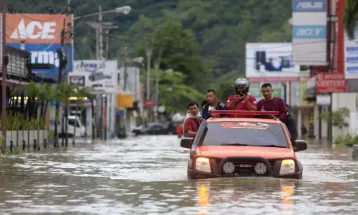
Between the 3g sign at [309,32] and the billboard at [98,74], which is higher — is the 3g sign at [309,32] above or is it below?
above

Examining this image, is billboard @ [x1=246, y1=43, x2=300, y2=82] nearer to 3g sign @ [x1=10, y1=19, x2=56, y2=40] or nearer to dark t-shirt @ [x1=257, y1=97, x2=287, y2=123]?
3g sign @ [x1=10, y1=19, x2=56, y2=40]

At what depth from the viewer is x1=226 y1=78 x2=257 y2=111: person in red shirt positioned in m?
21.1

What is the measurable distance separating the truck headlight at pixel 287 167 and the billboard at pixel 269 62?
386 feet

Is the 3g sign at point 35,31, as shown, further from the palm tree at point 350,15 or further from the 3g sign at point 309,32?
the palm tree at point 350,15

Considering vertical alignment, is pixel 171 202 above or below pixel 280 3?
below

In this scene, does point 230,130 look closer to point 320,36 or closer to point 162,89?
point 320,36

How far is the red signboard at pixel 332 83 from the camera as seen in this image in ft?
217

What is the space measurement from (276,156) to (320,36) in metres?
64.0

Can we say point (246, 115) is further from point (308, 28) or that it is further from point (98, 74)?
point (98, 74)

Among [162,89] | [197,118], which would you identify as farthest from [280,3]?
[197,118]

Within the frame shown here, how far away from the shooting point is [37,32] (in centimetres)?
7831

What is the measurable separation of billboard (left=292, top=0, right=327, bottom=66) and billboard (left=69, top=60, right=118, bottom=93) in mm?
15076

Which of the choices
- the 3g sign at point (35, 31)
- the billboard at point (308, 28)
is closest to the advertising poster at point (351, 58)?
the billboard at point (308, 28)

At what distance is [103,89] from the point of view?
284 feet
